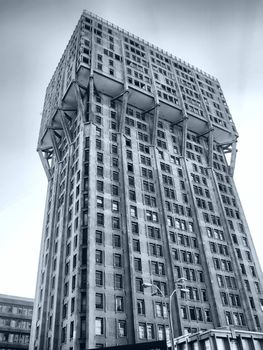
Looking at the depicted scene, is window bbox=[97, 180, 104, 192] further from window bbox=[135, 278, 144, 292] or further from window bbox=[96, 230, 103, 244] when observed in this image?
window bbox=[135, 278, 144, 292]

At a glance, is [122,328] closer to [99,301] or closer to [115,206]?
[99,301]

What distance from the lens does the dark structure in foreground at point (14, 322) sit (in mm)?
82750

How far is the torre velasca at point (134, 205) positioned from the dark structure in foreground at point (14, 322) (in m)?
29.2

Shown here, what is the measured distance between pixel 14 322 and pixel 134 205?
4931 cm

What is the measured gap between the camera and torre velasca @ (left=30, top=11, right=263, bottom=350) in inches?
2012

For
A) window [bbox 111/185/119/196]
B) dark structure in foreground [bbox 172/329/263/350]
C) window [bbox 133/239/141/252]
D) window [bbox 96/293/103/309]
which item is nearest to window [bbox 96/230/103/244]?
window [bbox 133/239/141/252]

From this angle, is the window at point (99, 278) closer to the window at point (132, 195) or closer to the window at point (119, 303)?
the window at point (119, 303)

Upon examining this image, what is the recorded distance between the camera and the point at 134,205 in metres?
62.9

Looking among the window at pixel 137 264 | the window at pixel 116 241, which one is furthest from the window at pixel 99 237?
the window at pixel 137 264

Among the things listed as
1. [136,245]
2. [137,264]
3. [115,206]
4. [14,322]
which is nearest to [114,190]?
[115,206]

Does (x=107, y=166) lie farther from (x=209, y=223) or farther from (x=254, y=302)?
(x=254, y=302)

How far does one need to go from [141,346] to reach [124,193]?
38.6 m

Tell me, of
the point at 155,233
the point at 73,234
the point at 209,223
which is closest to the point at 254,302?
the point at 209,223

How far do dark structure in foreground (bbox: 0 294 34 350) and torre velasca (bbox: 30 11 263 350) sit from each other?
95.9 feet
